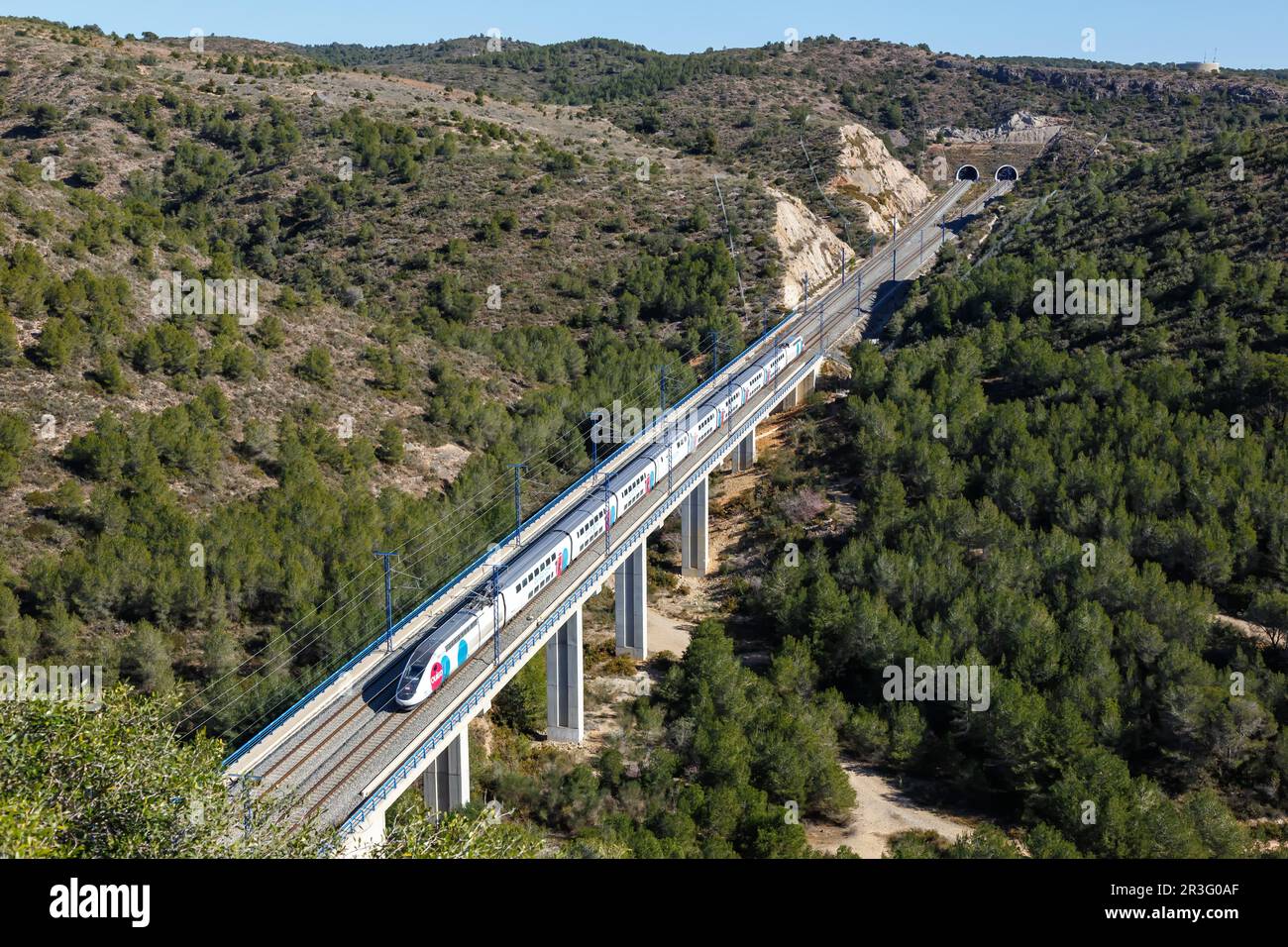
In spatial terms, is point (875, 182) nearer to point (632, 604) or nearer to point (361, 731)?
point (632, 604)

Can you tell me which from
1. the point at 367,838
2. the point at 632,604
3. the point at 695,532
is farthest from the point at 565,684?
the point at 695,532

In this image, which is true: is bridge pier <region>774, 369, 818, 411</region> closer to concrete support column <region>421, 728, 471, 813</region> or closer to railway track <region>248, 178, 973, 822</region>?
railway track <region>248, 178, 973, 822</region>

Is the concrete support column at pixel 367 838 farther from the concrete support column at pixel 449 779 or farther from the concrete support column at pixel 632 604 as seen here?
the concrete support column at pixel 632 604

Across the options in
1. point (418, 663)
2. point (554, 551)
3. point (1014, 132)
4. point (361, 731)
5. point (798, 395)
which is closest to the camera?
point (361, 731)

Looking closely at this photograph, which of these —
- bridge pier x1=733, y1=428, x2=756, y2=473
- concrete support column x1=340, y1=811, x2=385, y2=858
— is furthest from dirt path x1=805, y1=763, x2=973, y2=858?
bridge pier x1=733, y1=428, x2=756, y2=473

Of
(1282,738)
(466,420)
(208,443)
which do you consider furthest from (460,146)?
(1282,738)

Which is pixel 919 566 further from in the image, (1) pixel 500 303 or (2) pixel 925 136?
(2) pixel 925 136
